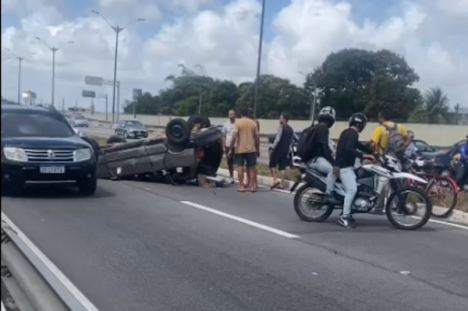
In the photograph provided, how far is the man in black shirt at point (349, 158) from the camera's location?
31.9 ft

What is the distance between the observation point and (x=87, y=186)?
1212 cm

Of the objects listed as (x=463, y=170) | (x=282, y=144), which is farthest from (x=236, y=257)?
(x=282, y=144)

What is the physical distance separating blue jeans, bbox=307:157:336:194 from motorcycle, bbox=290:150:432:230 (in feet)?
0.19

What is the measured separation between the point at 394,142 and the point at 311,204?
2737mm

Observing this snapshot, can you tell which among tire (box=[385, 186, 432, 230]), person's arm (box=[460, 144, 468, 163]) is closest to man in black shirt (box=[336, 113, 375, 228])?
tire (box=[385, 186, 432, 230])

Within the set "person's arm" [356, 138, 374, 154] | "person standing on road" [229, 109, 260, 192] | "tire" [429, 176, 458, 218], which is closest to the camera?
"person's arm" [356, 138, 374, 154]

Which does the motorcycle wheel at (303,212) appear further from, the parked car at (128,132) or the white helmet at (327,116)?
the parked car at (128,132)

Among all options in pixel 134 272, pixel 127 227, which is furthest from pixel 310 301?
pixel 127 227

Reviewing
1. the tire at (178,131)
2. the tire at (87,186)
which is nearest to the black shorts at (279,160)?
the tire at (178,131)

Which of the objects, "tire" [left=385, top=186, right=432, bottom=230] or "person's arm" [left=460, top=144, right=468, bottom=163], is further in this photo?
"person's arm" [left=460, top=144, right=468, bottom=163]

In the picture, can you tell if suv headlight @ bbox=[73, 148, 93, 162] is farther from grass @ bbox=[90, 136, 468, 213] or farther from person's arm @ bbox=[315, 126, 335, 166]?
person's arm @ bbox=[315, 126, 335, 166]

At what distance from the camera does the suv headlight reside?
37.3 ft

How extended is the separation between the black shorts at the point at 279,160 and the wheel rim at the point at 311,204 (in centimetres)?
455

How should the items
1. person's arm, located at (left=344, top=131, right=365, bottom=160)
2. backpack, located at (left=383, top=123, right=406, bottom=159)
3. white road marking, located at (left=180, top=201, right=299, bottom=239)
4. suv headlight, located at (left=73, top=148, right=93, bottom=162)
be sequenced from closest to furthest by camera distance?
white road marking, located at (left=180, top=201, right=299, bottom=239)
person's arm, located at (left=344, top=131, right=365, bottom=160)
suv headlight, located at (left=73, top=148, right=93, bottom=162)
backpack, located at (left=383, top=123, right=406, bottom=159)
